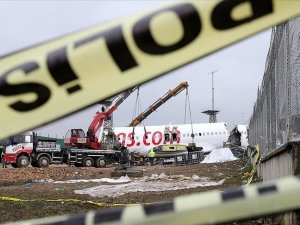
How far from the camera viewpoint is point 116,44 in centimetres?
167

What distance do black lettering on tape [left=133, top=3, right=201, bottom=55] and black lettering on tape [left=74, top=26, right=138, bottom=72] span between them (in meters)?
0.05

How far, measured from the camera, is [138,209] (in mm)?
1665

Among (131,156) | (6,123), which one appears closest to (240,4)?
(6,123)

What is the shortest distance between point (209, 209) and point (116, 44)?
0.62 metres

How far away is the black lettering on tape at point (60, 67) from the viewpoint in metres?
1.67

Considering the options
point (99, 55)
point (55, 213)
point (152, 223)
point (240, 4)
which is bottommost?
point (55, 213)

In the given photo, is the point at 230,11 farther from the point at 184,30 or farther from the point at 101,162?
the point at 101,162

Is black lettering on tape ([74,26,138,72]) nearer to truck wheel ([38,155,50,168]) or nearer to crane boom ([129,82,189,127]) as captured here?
truck wheel ([38,155,50,168])

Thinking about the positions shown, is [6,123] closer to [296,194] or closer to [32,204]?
[296,194]

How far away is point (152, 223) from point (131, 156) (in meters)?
42.5

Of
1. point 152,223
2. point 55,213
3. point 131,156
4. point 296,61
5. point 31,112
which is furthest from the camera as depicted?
point 131,156

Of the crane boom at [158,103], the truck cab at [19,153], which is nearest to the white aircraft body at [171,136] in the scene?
the crane boom at [158,103]

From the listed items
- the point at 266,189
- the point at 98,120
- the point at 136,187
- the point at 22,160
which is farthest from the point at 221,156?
the point at 266,189

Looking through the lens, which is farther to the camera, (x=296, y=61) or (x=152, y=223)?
(x=296, y=61)
